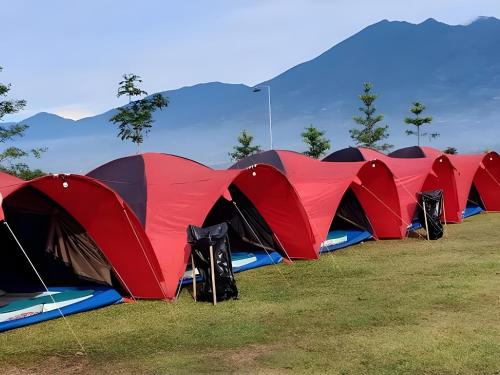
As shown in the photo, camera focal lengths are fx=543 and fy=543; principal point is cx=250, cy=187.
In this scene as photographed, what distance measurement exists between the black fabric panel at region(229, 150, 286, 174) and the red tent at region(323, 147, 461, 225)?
2.69 metres

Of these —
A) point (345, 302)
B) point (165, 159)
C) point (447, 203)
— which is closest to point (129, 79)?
point (447, 203)

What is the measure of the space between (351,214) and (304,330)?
676 centimetres

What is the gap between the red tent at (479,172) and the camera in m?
15.2

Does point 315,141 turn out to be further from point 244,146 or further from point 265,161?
point 265,161

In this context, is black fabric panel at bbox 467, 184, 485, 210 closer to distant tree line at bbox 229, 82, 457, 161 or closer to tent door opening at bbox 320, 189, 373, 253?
tent door opening at bbox 320, 189, 373, 253

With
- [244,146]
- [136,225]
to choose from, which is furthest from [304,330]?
[244,146]

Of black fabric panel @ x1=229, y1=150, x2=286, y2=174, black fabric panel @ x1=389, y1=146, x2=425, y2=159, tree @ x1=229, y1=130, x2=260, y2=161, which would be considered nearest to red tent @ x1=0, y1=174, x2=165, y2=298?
black fabric panel @ x1=229, y1=150, x2=286, y2=174

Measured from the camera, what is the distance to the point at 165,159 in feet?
29.7

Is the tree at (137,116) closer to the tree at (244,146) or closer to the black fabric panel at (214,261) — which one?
the tree at (244,146)

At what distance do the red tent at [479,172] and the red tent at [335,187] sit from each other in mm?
3976

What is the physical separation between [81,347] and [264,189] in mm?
5064

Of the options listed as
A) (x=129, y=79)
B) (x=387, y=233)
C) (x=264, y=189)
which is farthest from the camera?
(x=129, y=79)

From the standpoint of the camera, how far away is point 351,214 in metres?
12.4

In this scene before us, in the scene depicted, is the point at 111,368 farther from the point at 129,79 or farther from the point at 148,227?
the point at 129,79
